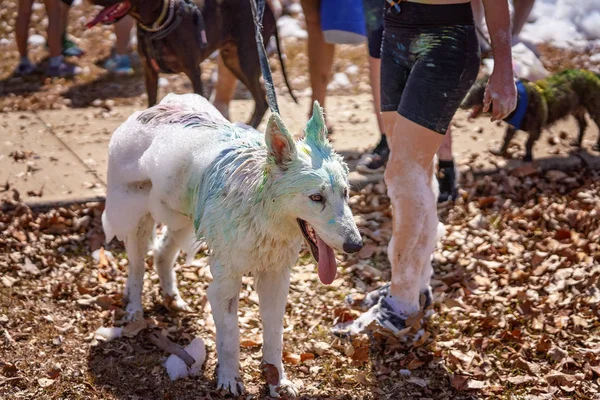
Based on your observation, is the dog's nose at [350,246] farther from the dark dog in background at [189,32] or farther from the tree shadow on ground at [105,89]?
the tree shadow on ground at [105,89]

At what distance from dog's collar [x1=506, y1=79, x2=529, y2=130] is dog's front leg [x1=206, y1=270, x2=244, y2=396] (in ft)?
11.7

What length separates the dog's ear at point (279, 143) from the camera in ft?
9.71

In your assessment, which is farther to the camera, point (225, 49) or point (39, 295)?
point (225, 49)

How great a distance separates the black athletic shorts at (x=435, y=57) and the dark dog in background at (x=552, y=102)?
2.55 metres

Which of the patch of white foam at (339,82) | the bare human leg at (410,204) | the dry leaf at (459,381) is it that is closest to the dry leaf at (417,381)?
the dry leaf at (459,381)

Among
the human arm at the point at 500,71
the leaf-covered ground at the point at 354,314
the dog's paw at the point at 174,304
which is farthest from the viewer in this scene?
the dog's paw at the point at 174,304

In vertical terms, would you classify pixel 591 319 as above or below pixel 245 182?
below

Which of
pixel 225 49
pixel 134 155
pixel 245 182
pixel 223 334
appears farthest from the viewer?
pixel 225 49

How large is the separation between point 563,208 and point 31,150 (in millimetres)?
4365

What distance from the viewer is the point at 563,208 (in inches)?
218

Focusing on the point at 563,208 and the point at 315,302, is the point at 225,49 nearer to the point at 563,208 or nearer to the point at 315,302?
the point at 315,302

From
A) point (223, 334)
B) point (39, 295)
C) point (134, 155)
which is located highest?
point (134, 155)

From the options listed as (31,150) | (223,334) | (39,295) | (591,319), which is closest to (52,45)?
(31,150)

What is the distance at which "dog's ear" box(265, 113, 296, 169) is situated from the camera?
9.71ft
